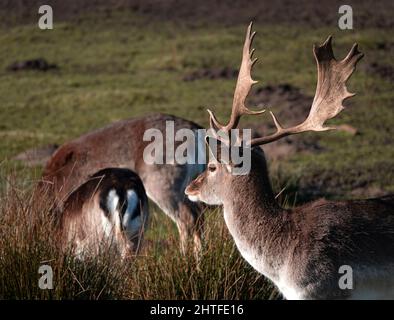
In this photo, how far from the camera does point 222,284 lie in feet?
22.9

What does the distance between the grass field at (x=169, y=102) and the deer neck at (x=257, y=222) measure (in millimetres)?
518

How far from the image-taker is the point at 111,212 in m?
8.06

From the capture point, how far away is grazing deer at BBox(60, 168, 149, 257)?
26.0 feet

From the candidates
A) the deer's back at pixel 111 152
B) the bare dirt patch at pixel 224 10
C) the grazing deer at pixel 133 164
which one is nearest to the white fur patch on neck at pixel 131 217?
the grazing deer at pixel 133 164

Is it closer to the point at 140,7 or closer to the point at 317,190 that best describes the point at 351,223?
the point at 317,190

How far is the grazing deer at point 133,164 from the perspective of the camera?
9.98m

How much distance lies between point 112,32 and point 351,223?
68.7 ft

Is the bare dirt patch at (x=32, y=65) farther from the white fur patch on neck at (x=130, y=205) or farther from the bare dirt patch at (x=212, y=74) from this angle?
the white fur patch on neck at (x=130, y=205)

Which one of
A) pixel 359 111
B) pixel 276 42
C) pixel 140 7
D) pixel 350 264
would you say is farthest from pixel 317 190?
pixel 140 7

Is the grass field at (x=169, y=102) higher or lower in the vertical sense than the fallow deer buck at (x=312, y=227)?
higher

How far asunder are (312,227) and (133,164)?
4.30 m

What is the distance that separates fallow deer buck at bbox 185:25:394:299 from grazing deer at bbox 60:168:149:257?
1289mm

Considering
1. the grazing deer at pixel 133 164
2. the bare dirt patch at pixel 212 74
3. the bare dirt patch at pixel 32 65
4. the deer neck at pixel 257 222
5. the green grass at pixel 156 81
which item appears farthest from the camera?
the bare dirt patch at pixel 32 65
